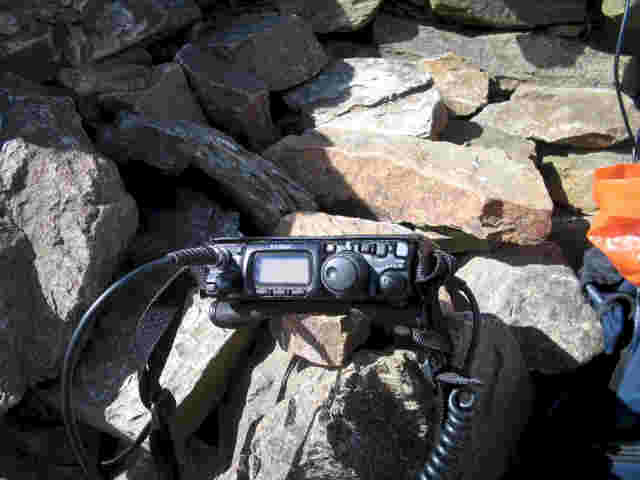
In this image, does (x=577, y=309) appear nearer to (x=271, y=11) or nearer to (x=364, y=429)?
(x=364, y=429)

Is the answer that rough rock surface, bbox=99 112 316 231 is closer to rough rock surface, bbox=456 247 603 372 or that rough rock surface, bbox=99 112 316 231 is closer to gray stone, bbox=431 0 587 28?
rough rock surface, bbox=456 247 603 372

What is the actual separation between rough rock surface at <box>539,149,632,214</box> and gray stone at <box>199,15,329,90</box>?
3.99 feet

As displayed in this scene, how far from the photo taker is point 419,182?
2.18 m

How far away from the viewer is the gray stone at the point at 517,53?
9.67ft

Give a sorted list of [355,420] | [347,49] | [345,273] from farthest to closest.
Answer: [347,49] < [355,420] < [345,273]

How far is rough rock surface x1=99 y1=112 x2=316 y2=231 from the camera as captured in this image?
2.06 metres

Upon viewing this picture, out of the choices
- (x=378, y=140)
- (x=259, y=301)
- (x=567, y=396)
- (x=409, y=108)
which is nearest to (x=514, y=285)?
(x=567, y=396)

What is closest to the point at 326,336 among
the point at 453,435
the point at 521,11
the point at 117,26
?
the point at 453,435

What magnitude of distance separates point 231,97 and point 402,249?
1631 millimetres

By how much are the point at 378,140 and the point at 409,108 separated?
39cm

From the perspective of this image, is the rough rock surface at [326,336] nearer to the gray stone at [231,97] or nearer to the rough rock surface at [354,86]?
the gray stone at [231,97]

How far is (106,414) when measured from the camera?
1737 millimetres

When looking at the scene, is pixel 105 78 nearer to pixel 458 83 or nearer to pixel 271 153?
pixel 271 153

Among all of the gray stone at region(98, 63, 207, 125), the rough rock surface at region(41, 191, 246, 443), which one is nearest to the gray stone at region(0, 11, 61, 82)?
the gray stone at region(98, 63, 207, 125)
